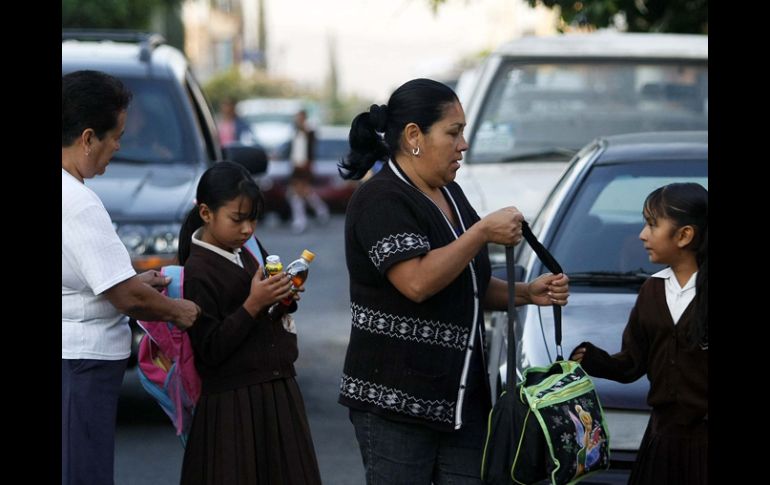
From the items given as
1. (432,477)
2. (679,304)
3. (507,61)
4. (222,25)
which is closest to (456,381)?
(432,477)

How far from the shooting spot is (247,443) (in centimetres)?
469

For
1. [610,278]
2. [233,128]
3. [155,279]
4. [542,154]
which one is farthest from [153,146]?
[233,128]

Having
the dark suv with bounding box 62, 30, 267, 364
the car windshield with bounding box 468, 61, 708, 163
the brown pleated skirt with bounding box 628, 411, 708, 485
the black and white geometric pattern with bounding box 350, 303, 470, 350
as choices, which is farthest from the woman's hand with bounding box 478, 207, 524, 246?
the car windshield with bounding box 468, 61, 708, 163

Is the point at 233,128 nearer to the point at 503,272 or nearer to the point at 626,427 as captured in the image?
the point at 503,272

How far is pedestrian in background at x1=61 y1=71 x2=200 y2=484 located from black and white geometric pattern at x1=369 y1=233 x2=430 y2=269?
0.76 meters

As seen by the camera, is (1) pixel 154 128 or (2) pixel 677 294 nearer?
(2) pixel 677 294

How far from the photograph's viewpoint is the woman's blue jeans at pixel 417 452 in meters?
4.18

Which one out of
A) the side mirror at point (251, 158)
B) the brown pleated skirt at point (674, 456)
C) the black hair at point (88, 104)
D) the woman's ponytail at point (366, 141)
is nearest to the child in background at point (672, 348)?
the brown pleated skirt at point (674, 456)

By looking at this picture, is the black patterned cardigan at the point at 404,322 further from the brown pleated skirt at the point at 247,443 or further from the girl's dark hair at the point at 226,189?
the girl's dark hair at the point at 226,189

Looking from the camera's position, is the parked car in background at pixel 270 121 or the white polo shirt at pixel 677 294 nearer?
the white polo shirt at pixel 677 294

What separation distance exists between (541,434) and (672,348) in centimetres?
54

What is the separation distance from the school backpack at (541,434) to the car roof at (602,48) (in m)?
5.46

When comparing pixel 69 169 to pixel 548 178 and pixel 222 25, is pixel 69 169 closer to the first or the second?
pixel 548 178
